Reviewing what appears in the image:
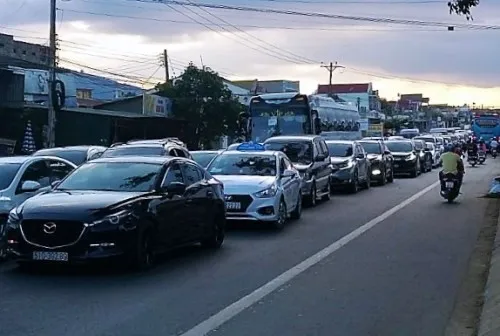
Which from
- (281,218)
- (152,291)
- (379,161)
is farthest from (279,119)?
(152,291)

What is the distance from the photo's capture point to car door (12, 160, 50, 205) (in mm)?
13922

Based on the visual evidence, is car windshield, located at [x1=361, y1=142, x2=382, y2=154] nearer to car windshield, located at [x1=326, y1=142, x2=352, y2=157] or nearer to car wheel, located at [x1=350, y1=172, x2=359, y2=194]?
car windshield, located at [x1=326, y1=142, x2=352, y2=157]

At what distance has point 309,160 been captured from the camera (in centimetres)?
2483

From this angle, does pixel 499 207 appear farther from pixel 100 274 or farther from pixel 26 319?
pixel 26 319

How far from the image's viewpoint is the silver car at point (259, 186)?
59.3 ft

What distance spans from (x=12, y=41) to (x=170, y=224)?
261 feet

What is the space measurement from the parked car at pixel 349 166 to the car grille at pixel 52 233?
18324 mm

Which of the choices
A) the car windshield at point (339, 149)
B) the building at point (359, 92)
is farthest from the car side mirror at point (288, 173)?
the building at point (359, 92)

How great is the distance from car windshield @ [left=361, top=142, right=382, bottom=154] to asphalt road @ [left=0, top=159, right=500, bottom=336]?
57.5 feet

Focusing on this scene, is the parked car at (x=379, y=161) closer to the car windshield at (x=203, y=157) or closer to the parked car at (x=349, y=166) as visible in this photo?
the parked car at (x=349, y=166)

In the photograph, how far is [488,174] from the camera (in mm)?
43531

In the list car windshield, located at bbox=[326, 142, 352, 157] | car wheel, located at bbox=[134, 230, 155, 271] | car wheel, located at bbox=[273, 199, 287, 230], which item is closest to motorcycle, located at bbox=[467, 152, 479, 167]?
car windshield, located at bbox=[326, 142, 352, 157]

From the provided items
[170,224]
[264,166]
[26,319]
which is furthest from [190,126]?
[26,319]

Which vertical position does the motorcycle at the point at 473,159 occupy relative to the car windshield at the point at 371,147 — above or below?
below
